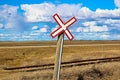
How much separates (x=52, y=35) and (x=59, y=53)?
734mm

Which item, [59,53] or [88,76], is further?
[88,76]

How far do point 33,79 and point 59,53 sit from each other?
3.52 metres

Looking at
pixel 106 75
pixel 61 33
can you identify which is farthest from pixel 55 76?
pixel 106 75

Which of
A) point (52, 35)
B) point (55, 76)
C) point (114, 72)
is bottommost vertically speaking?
point (114, 72)

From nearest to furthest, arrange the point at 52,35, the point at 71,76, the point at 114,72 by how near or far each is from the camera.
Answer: the point at 52,35, the point at 71,76, the point at 114,72

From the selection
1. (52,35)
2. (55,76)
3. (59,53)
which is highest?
(52,35)

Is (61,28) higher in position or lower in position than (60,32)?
higher

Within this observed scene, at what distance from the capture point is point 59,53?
9641mm

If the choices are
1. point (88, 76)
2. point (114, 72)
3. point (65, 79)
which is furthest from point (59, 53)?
point (114, 72)

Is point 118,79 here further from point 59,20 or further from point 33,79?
point 59,20

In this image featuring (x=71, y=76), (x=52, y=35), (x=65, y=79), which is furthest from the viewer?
(x=71, y=76)

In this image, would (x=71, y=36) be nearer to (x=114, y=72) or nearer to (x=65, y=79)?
(x=65, y=79)

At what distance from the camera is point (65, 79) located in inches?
496

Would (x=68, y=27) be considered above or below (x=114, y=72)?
above
